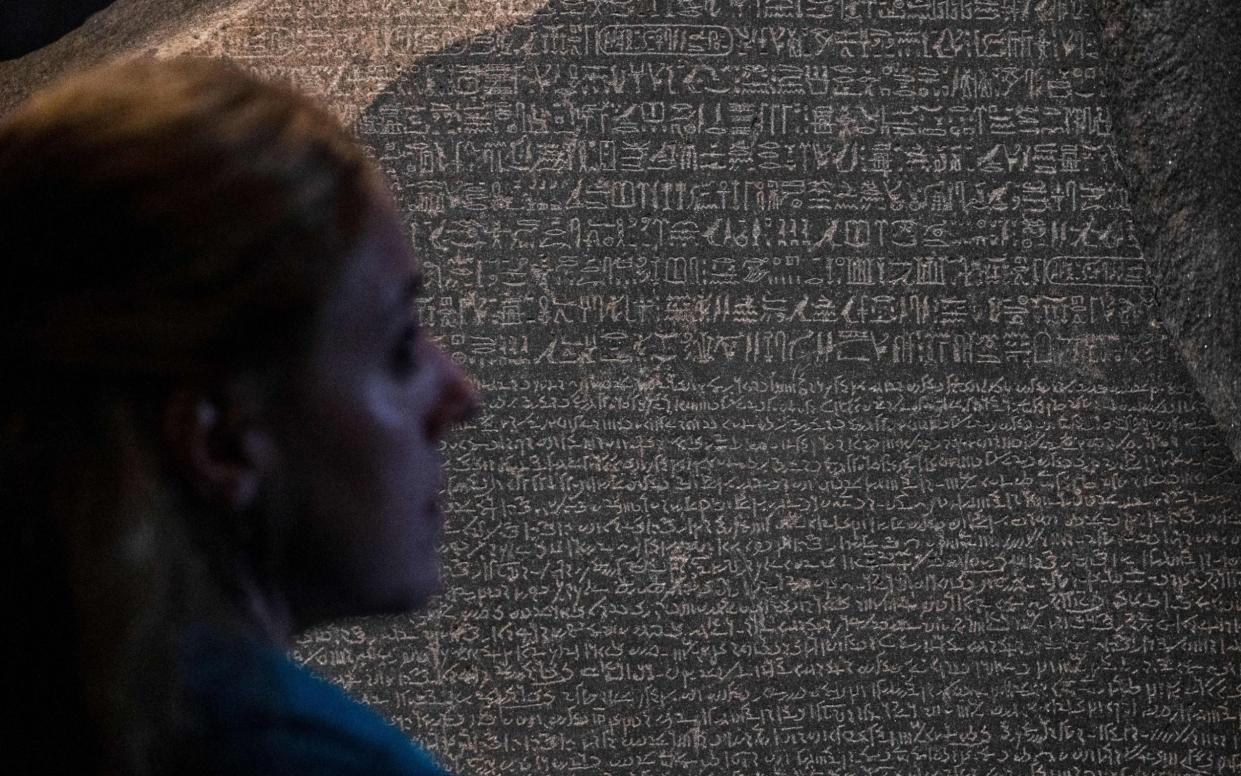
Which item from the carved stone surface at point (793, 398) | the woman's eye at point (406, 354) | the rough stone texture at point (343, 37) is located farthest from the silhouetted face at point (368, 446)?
the rough stone texture at point (343, 37)

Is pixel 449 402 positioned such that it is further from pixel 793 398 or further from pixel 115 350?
pixel 793 398

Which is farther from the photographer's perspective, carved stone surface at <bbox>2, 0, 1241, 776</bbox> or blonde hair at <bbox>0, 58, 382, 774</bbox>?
carved stone surface at <bbox>2, 0, 1241, 776</bbox>

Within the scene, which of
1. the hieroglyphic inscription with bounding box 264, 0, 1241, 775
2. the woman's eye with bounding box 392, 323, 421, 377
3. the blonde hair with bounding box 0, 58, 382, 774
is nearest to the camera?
the blonde hair with bounding box 0, 58, 382, 774

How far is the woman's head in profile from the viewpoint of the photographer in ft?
2.21

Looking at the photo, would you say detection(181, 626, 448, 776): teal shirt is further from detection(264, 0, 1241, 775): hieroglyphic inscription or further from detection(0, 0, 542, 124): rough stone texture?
detection(0, 0, 542, 124): rough stone texture

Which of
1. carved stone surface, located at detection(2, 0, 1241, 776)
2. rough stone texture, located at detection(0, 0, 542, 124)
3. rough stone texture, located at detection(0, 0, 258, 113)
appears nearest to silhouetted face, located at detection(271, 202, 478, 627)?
carved stone surface, located at detection(2, 0, 1241, 776)

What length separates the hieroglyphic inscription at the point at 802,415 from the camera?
2.60 meters

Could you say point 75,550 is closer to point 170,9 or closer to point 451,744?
point 451,744

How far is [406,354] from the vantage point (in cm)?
81

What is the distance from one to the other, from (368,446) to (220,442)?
9cm

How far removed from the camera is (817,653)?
2.60 metres

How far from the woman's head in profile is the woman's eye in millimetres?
64

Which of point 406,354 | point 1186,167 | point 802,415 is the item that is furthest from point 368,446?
point 1186,167

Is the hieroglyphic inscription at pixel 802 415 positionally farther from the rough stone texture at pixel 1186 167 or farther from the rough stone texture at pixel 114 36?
the rough stone texture at pixel 114 36
